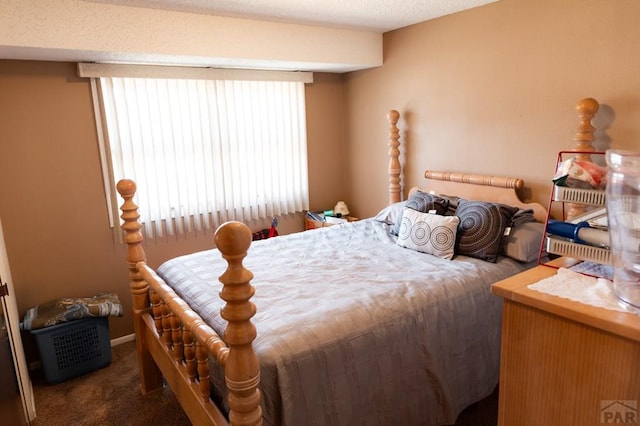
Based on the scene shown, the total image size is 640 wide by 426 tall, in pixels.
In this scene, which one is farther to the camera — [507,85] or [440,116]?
[440,116]

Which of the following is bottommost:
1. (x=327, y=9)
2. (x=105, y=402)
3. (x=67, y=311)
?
(x=105, y=402)

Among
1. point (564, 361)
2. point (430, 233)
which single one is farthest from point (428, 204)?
point (564, 361)

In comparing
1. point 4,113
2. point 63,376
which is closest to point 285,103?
point 4,113

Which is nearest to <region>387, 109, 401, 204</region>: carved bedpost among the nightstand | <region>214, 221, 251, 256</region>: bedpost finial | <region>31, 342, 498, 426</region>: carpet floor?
the nightstand

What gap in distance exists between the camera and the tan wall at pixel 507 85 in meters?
2.19

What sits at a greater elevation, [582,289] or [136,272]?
[582,289]

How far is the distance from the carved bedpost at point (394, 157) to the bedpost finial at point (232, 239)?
248 centimetres

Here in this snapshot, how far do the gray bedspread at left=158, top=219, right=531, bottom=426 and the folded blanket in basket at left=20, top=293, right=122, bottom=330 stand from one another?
21.8 inches

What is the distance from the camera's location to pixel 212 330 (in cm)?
156

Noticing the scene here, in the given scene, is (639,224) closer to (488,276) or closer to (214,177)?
(488,276)

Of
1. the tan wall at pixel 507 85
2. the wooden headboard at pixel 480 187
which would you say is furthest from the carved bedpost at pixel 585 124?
the wooden headboard at pixel 480 187

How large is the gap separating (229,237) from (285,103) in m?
2.71

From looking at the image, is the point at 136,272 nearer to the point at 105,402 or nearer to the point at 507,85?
the point at 105,402

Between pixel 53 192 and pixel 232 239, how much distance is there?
2.24m
